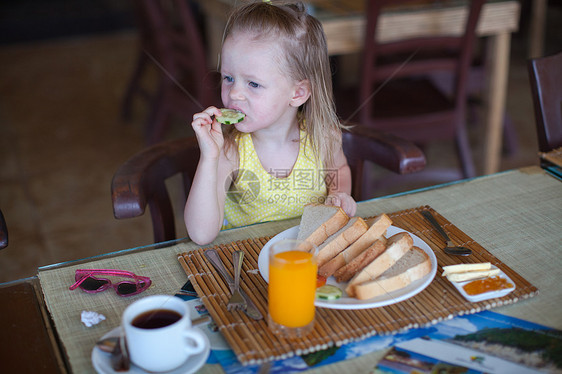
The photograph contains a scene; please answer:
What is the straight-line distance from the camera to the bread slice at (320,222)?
1.04 metres

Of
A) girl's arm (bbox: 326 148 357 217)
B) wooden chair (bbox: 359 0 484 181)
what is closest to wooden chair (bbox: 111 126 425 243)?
girl's arm (bbox: 326 148 357 217)

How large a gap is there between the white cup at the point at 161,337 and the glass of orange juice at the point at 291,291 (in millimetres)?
126

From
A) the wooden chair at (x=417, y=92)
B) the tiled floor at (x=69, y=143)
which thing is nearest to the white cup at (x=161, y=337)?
the wooden chair at (x=417, y=92)

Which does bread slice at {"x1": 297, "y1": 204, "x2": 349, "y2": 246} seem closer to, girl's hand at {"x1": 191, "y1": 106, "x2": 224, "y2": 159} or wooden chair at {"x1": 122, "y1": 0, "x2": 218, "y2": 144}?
girl's hand at {"x1": 191, "y1": 106, "x2": 224, "y2": 159}

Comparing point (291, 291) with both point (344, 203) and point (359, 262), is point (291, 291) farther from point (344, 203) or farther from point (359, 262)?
point (344, 203)

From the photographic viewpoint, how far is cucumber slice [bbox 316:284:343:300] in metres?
0.89

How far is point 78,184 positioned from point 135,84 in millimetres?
858

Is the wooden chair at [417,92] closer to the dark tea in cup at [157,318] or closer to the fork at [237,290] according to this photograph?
the fork at [237,290]

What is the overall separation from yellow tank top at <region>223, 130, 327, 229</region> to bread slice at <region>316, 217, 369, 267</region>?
0.36 meters

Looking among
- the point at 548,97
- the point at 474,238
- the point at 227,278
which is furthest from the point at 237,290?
the point at 548,97

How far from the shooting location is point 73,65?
4.62m

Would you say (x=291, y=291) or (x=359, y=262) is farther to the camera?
(x=359, y=262)

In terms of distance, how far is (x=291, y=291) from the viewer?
2.68ft

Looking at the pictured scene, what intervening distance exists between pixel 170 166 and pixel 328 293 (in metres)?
0.60
